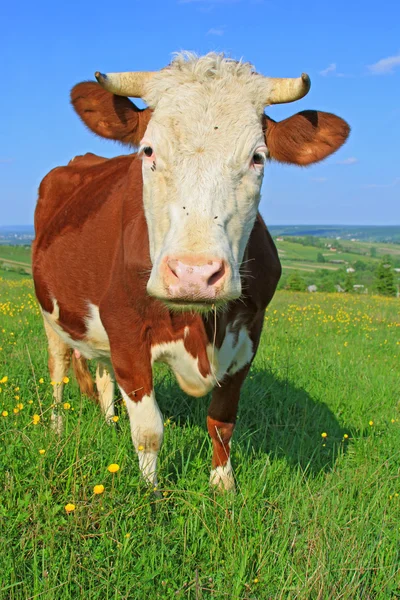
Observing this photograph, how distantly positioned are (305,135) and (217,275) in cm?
142

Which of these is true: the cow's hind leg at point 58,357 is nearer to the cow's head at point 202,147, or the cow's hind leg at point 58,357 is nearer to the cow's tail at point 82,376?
the cow's tail at point 82,376

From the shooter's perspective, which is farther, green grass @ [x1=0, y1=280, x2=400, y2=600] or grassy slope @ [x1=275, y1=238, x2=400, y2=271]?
grassy slope @ [x1=275, y1=238, x2=400, y2=271]

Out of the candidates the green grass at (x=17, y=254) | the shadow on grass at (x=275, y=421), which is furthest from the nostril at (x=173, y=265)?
the green grass at (x=17, y=254)

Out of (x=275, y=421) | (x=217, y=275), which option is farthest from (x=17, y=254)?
(x=217, y=275)

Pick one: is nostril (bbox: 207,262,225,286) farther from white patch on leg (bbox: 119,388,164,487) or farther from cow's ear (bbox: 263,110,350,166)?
white patch on leg (bbox: 119,388,164,487)

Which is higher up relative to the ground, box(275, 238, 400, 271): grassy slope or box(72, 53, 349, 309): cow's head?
box(72, 53, 349, 309): cow's head

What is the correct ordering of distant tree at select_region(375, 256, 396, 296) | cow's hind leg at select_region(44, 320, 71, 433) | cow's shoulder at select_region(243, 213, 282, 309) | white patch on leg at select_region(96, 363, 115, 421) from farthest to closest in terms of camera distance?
distant tree at select_region(375, 256, 396, 296), cow's hind leg at select_region(44, 320, 71, 433), white patch on leg at select_region(96, 363, 115, 421), cow's shoulder at select_region(243, 213, 282, 309)

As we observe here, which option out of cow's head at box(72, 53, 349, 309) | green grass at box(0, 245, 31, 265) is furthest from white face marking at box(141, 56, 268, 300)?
green grass at box(0, 245, 31, 265)

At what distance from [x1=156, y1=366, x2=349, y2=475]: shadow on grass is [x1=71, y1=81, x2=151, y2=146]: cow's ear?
2.20 m

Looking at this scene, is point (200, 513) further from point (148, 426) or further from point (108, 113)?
point (108, 113)

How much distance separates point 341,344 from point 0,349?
16.2ft

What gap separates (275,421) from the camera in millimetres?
5238

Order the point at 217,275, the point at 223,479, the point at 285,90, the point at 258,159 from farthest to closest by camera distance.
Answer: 1. the point at 223,479
2. the point at 285,90
3. the point at 258,159
4. the point at 217,275

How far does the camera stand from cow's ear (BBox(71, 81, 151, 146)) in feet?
11.4
